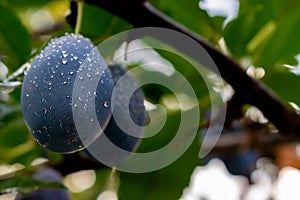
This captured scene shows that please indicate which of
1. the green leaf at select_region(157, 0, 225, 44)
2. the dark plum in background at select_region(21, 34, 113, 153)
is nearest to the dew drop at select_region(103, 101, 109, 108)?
the dark plum in background at select_region(21, 34, 113, 153)

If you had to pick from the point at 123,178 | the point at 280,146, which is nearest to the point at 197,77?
the point at 123,178

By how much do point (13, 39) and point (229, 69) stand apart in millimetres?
269

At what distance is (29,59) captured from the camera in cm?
84

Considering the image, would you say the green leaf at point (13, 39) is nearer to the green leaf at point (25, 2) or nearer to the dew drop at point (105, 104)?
the green leaf at point (25, 2)

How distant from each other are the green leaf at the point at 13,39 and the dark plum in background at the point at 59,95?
15 cm

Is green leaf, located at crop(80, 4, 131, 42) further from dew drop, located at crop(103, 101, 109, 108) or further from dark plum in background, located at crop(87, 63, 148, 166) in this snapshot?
dew drop, located at crop(103, 101, 109, 108)

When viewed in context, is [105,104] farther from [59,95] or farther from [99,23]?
[99,23]

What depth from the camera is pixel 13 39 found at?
2.76 ft

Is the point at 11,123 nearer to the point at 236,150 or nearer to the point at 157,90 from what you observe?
the point at 157,90

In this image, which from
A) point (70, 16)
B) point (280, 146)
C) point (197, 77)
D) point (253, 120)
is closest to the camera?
point (70, 16)

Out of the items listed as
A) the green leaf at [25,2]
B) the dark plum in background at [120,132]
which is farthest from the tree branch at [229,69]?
the green leaf at [25,2]

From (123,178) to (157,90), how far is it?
0.41 ft

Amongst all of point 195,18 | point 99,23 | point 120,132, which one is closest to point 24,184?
point 120,132

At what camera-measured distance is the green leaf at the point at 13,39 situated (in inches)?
32.6
